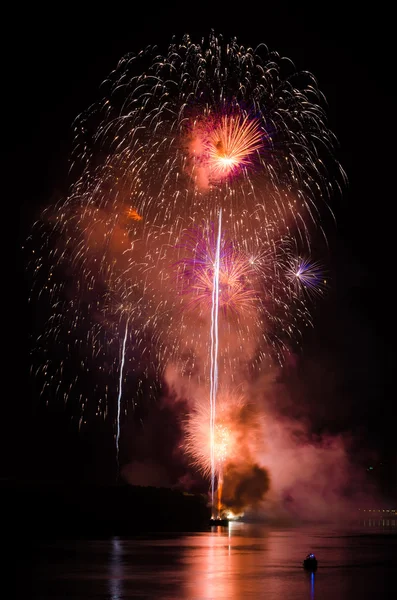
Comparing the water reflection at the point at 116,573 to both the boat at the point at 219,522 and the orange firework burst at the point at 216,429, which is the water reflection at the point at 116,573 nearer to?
the orange firework burst at the point at 216,429

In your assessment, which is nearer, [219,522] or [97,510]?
[97,510]

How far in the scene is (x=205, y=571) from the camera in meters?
21.5

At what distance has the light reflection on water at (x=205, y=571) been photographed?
1675cm

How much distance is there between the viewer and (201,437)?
45.7 m

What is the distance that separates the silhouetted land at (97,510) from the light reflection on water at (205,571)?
5448mm

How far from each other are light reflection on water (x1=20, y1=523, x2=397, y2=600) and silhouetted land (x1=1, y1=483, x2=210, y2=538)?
17.9 ft

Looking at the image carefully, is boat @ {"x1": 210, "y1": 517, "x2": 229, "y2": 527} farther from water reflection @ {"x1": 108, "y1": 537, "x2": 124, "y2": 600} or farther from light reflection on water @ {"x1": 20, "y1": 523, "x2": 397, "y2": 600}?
water reflection @ {"x1": 108, "y1": 537, "x2": 124, "y2": 600}

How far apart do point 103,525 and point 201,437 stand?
7.58 metres

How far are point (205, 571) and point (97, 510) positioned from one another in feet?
77.4

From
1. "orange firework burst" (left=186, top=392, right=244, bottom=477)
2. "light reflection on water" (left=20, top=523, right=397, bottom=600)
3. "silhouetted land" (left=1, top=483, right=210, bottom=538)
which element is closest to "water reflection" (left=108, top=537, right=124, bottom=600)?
"light reflection on water" (left=20, top=523, right=397, bottom=600)

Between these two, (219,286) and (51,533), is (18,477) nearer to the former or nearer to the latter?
(51,533)

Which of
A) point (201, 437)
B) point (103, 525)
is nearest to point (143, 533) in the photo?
point (103, 525)

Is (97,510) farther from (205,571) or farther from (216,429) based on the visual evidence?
(205,571)

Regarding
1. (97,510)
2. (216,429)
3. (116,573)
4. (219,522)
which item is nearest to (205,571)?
(116,573)
